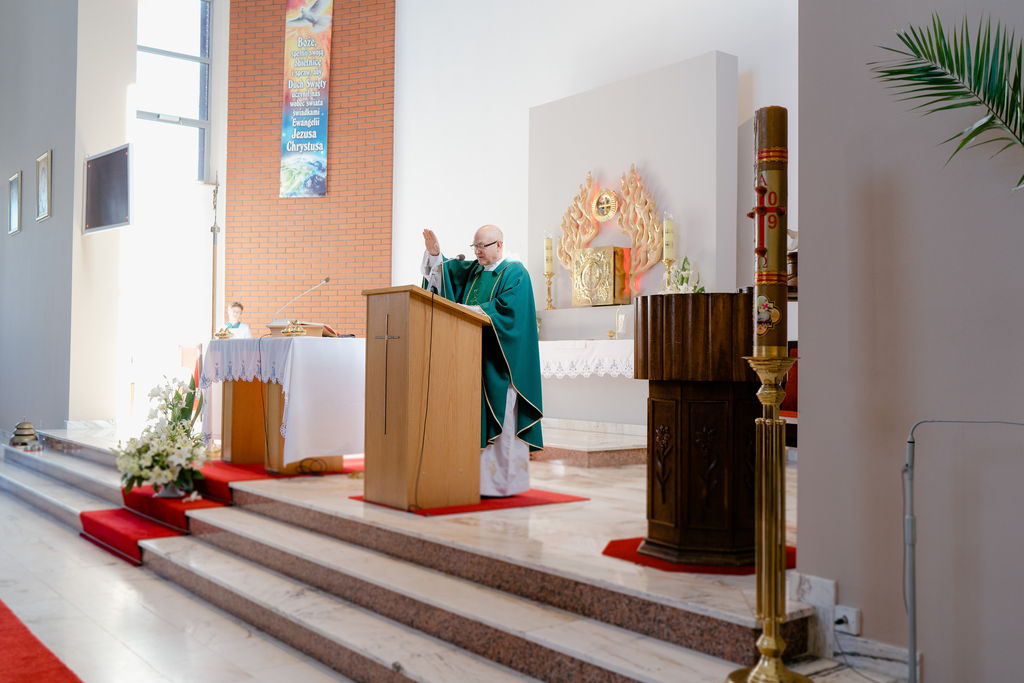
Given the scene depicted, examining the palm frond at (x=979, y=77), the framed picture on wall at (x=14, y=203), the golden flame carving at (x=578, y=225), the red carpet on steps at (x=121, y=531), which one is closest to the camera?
→ the palm frond at (x=979, y=77)

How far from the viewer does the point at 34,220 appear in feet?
37.9

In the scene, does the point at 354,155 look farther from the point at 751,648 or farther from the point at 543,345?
the point at 751,648

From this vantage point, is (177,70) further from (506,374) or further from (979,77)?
(979,77)

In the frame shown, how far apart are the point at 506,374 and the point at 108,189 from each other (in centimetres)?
693

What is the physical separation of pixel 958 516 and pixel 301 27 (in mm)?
11617

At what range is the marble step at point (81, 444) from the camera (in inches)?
303

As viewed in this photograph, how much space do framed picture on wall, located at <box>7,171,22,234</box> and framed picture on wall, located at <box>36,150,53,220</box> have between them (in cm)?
101

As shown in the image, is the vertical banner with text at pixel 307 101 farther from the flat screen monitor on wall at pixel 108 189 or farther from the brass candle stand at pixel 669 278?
the brass candle stand at pixel 669 278

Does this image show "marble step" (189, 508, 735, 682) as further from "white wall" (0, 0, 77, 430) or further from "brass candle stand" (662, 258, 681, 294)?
"white wall" (0, 0, 77, 430)

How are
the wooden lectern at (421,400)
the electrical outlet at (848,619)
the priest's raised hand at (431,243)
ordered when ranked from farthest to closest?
the priest's raised hand at (431,243) → the wooden lectern at (421,400) → the electrical outlet at (848,619)

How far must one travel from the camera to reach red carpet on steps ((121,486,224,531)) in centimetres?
539

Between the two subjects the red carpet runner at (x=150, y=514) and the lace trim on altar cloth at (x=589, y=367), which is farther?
the lace trim on altar cloth at (x=589, y=367)

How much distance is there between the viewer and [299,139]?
472 inches

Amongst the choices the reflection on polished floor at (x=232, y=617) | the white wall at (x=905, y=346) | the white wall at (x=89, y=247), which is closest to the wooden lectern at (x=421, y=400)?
the reflection on polished floor at (x=232, y=617)
